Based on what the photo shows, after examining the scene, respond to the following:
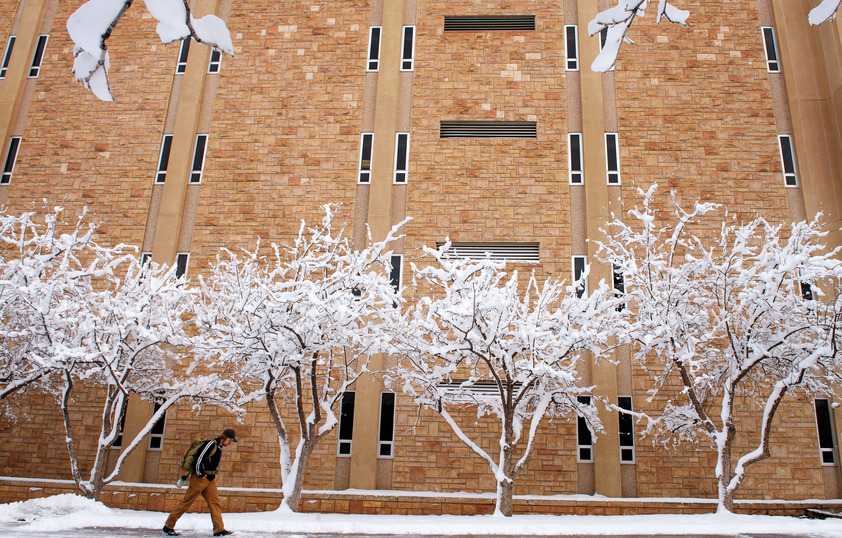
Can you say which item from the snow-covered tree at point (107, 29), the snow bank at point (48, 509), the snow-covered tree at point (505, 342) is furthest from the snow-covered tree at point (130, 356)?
the snow-covered tree at point (107, 29)

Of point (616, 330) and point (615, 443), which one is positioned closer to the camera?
point (616, 330)

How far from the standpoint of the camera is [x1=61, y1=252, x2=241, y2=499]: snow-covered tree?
1113 cm

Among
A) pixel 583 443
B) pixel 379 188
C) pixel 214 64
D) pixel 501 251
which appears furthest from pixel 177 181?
pixel 583 443

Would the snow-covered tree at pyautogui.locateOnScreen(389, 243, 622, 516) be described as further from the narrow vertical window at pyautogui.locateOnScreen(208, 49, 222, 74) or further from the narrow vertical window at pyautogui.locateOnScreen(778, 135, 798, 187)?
the narrow vertical window at pyautogui.locateOnScreen(208, 49, 222, 74)

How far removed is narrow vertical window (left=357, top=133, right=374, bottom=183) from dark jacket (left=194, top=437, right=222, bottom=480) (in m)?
9.51

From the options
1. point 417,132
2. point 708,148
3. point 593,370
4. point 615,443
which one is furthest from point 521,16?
point 615,443

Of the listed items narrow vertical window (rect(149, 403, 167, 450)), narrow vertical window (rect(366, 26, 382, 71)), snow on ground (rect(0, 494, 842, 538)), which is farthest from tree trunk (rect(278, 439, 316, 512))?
narrow vertical window (rect(366, 26, 382, 71))

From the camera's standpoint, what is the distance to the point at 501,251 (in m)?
14.9

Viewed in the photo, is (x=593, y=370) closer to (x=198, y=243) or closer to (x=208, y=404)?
(x=208, y=404)

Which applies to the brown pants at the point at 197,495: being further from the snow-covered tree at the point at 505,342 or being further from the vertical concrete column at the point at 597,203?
the vertical concrete column at the point at 597,203

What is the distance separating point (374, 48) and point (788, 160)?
11563 mm

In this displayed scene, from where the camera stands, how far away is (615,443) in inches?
525

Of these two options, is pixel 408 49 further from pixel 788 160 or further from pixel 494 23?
pixel 788 160

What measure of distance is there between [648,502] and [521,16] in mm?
13025
